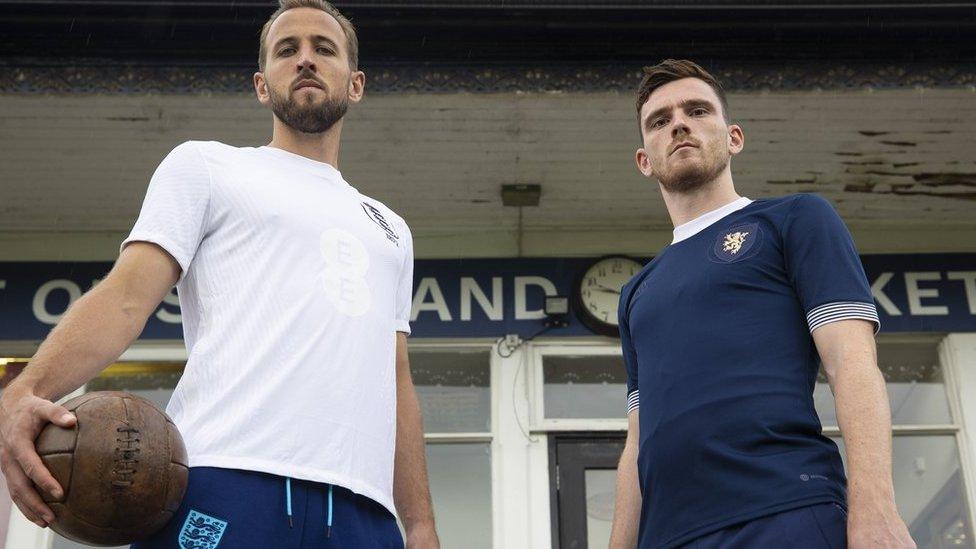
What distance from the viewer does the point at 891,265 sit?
331 inches

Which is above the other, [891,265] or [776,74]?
[776,74]

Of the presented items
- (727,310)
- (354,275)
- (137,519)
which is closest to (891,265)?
(727,310)

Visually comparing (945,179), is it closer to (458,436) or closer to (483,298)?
(483,298)

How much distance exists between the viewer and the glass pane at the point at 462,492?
7.57 meters

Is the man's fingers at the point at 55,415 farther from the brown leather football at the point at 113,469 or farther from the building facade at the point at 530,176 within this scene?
the building facade at the point at 530,176

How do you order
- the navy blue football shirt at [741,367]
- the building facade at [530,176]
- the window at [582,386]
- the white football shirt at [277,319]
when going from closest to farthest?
the white football shirt at [277,319] → the navy blue football shirt at [741,367] → the building facade at [530,176] → the window at [582,386]

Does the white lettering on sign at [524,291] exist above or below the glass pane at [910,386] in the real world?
above

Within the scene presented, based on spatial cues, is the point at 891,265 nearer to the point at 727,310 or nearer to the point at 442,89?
the point at 442,89

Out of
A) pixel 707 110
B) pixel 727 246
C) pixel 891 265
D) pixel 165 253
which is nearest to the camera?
pixel 165 253

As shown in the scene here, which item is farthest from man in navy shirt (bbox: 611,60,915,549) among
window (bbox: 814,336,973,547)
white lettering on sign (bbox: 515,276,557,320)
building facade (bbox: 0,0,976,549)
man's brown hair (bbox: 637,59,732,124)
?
window (bbox: 814,336,973,547)

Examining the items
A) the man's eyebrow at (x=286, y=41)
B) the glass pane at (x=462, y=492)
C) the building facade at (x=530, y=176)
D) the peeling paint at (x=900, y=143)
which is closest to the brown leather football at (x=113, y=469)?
the man's eyebrow at (x=286, y=41)

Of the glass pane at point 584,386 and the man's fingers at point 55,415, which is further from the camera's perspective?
the glass pane at point 584,386

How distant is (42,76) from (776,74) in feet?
14.4

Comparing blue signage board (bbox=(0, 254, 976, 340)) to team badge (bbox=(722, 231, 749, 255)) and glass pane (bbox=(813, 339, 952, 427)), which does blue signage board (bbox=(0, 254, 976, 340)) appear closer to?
glass pane (bbox=(813, 339, 952, 427))
